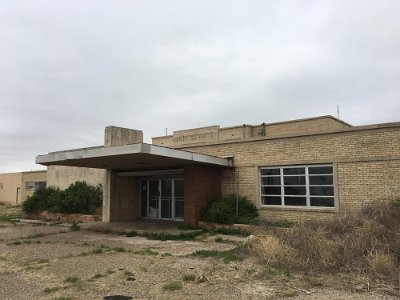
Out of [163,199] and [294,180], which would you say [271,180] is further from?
[163,199]

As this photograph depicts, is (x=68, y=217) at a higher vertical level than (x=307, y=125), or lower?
lower

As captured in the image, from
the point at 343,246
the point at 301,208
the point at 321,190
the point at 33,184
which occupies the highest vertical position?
the point at 33,184

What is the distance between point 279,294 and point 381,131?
30.0ft

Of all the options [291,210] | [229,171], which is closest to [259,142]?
[229,171]

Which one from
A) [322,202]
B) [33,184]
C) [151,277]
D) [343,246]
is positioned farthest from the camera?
[33,184]

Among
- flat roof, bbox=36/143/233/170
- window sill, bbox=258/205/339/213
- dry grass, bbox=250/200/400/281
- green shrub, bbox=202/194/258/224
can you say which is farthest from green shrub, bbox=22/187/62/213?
dry grass, bbox=250/200/400/281

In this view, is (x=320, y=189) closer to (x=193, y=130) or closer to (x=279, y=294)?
(x=279, y=294)

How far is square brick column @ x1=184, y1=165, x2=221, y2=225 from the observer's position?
16.6m

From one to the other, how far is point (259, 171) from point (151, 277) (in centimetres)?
974

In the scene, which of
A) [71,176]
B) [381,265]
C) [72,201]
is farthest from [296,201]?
[71,176]

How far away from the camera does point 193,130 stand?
3641 cm

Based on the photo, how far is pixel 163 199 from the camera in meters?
20.0

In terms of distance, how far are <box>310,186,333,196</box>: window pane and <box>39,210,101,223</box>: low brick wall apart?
11.8m

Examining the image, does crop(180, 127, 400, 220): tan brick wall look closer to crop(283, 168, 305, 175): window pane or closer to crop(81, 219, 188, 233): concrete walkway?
crop(283, 168, 305, 175): window pane
